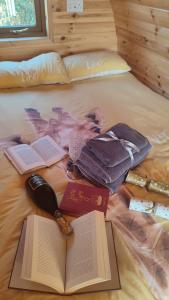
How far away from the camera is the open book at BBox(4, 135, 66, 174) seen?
129 cm

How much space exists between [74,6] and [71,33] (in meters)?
0.24

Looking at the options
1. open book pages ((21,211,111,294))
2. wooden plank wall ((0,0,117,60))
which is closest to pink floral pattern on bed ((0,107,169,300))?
open book pages ((21,211,111,294))

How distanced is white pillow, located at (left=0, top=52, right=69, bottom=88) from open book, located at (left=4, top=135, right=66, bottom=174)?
0.85 m

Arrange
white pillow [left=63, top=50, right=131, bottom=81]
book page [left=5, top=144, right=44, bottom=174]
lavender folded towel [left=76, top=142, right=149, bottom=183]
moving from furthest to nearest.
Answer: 1. white pillow [left=63, top=50, right=131, bottom=81]
2. book page [left=5, top=144, right=44, bottom=174]
3. lavender folded towel [left=76, top=142, right=149, bottom=183]

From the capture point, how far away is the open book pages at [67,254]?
76 centimetres

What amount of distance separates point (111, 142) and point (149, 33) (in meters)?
1.39

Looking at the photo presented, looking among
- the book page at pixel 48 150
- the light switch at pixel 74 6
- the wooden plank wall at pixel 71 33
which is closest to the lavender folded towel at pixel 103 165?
the book page at pixel 48 150

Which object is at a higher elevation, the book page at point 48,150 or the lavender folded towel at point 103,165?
the lavender folded towel at point 103,165

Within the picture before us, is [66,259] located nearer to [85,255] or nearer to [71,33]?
[85,255]

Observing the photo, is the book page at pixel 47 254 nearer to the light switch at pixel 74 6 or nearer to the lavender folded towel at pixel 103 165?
the lavender folded towel at pixel 103 165

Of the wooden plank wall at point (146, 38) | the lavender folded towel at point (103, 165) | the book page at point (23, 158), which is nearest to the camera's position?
the lavender folded towel at point (103, 165)

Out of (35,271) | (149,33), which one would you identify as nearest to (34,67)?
(149,33)

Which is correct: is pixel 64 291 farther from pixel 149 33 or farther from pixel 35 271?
pixel 149 33

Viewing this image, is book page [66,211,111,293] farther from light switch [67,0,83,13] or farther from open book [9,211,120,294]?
light switch [67,0,83,13]
